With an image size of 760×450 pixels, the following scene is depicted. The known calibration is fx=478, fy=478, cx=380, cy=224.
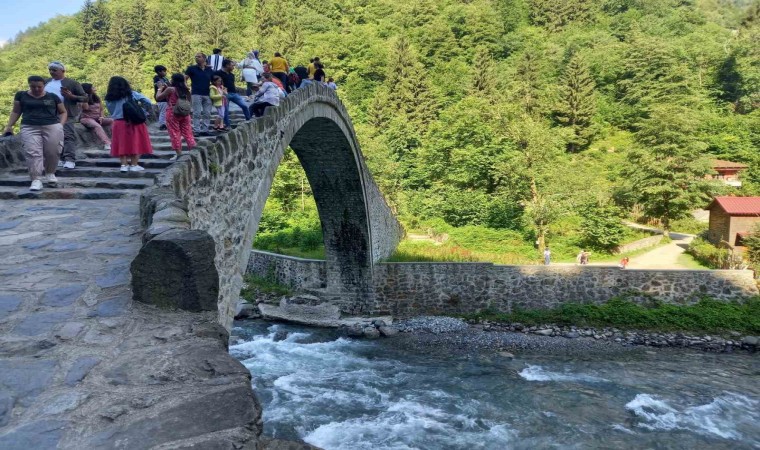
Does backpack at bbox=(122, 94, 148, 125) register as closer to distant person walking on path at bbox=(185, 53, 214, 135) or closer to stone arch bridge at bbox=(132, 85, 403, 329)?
stone arch bridge at bbox=(132, 85, 403, 329)

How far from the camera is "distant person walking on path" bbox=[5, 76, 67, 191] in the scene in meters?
5.48

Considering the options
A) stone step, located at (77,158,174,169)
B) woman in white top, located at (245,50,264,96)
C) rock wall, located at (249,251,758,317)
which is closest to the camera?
stone step, located at (77,158,174,169)

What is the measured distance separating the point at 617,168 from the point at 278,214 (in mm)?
19753

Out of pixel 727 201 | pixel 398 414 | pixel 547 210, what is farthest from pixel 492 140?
pixel 398 414

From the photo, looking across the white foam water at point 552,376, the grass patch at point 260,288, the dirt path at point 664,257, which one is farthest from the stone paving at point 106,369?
the dirt path at point 664,257

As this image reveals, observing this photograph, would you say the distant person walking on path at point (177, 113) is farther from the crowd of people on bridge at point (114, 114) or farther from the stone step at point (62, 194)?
the stone step at point (62, 194)

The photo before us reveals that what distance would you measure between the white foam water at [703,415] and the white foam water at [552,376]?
49.1 inches

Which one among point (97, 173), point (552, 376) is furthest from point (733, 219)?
point (97, 173)

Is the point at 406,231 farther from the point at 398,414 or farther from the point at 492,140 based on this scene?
the point at 398,414

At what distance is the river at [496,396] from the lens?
30.8 ft

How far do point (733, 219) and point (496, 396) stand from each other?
13329 mm

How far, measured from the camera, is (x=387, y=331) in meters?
15.8

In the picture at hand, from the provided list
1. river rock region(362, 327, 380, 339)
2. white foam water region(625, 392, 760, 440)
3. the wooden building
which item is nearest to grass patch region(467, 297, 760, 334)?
river rock region(362, 327, 380, 339)

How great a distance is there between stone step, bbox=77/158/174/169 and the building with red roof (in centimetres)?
1954
